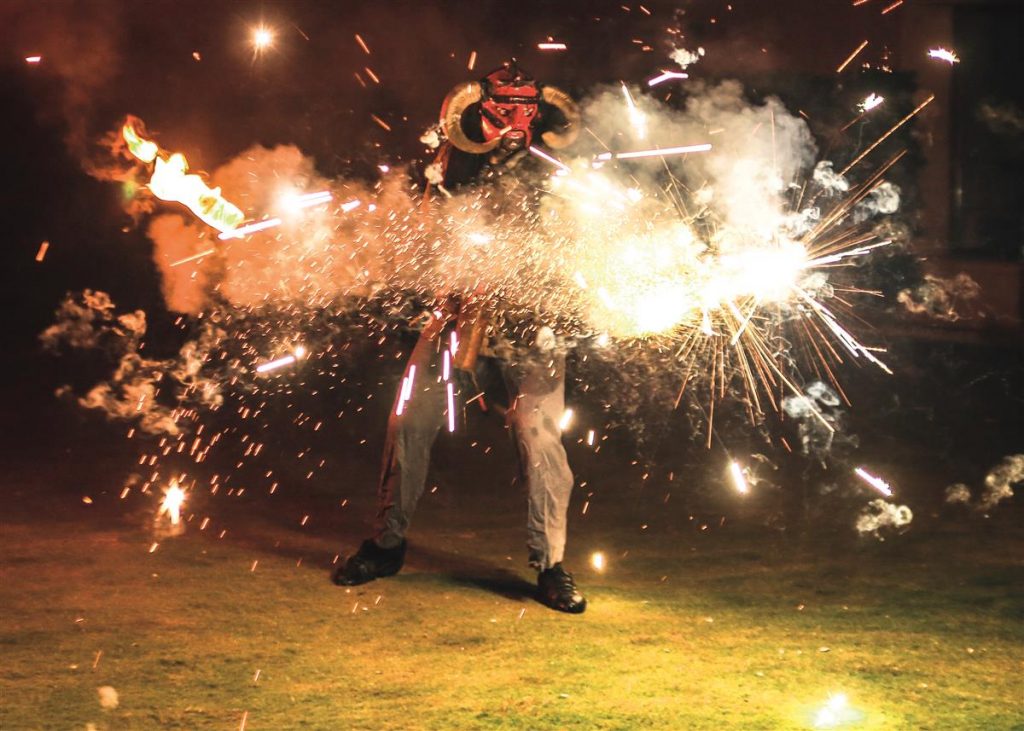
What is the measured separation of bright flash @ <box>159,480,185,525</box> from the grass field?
277mm

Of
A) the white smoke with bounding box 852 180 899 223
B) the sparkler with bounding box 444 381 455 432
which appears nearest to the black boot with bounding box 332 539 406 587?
the sparkler with bounding box 444 381 455 432

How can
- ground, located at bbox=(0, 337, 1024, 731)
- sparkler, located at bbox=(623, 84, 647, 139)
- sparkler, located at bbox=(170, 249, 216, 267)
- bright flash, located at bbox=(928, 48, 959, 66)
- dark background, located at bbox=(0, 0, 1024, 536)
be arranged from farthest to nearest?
bright flash, located at bbox=(928, 48, 959, 66) < dark background, located at bbox=(0, 0, 1024, 536) < sparkler, located at bbox=(623, 84, 647, 139) < sparkler, located at bbox=(170, 249, 216, 267) < ground, located at bbox=(0, 337, 1024, 731)

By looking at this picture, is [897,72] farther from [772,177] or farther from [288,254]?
[288,254]

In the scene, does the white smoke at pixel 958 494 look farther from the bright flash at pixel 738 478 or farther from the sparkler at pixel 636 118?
the sparkler at pixel 636 118

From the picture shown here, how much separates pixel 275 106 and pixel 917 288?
27.0 ft

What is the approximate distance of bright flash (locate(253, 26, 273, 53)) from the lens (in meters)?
10.7

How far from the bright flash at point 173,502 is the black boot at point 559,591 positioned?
206 centimetres

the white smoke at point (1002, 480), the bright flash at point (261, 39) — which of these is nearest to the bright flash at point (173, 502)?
the white smoke at point (1002, 480)

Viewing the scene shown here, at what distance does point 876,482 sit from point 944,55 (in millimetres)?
9123

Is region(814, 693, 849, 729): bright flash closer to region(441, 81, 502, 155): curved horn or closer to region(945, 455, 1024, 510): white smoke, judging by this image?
region(441, 81, 502, 155): curved horn

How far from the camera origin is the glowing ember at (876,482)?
276 inches

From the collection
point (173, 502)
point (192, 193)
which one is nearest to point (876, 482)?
point (173, 502)

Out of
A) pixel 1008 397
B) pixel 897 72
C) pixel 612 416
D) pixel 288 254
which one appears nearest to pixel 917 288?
pixel 897 72

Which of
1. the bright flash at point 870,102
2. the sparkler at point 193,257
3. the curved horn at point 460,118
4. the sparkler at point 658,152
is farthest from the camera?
the bright flash at point 870,102
